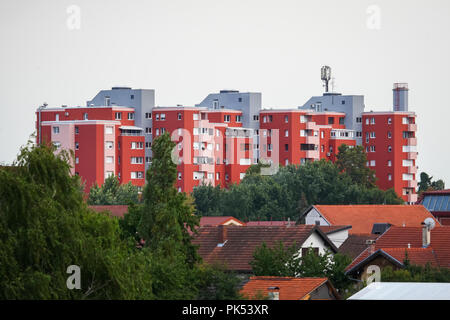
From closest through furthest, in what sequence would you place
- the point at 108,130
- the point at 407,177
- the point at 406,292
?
the point at 406,292 < the point at 108,130 < the point at 407,177

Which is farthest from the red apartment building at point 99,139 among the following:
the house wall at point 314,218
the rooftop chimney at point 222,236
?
the rooftop chimney at point 222,236

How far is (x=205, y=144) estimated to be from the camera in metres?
121

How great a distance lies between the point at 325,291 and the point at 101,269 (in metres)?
11.0

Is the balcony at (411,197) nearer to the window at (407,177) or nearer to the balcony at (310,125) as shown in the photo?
the window at (407,177)

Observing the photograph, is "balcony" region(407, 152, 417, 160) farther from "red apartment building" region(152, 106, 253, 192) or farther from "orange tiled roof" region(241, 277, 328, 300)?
"orange tiled roof" region(241, 277, 328, 300)

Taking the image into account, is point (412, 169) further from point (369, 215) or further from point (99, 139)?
point (369, 215)

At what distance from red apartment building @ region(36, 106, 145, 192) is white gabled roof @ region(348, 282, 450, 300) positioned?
8521cm

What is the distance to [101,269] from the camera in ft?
68.9

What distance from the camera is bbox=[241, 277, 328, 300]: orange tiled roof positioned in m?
28.3

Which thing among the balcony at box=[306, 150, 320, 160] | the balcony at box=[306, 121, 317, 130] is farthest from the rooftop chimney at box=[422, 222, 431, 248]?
the balcony at box=[306, 150, 320, 160]

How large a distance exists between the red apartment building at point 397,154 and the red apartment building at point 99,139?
3224cm

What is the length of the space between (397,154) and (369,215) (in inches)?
2312

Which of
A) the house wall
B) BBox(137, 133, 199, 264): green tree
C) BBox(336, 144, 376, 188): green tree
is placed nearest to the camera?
BBox(137, 133, 199, 264): green tree

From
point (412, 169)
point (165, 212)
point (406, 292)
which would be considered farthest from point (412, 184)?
point (406, 292)
